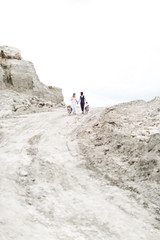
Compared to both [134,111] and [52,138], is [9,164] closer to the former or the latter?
[52,138]

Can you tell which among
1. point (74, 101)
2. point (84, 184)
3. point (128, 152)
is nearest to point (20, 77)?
point (74, 101)

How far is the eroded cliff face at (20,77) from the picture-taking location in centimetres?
2853

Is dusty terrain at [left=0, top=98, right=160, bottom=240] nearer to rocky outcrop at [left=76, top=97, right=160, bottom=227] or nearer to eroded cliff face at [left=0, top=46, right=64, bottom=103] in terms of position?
rocky outcrop at [left=76, top=97, right=160, bottom=227]

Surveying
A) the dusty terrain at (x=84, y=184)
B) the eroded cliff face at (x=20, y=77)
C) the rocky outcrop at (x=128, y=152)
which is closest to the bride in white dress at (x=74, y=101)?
the rocky outcrop at (x=128, y=152)

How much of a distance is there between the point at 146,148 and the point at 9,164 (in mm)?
4046

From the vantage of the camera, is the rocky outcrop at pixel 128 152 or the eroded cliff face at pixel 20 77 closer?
the rocky outcrop at pixel 128 152

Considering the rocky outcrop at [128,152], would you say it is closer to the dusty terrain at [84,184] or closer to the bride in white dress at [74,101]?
the dusty terrain at [84,184]

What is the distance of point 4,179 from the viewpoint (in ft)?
19.0

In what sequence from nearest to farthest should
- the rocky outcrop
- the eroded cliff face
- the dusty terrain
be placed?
the dusty terrain → the rocky outcrop → the eroded cliff face

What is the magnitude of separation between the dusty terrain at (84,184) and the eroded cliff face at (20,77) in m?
19.8

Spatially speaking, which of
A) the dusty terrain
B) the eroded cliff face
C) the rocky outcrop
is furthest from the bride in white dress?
the eroded cliff face

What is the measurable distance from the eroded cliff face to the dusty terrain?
19.8 meters

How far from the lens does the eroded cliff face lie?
28.5 meters

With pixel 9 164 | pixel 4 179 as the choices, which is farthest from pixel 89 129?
pixel 4 179
